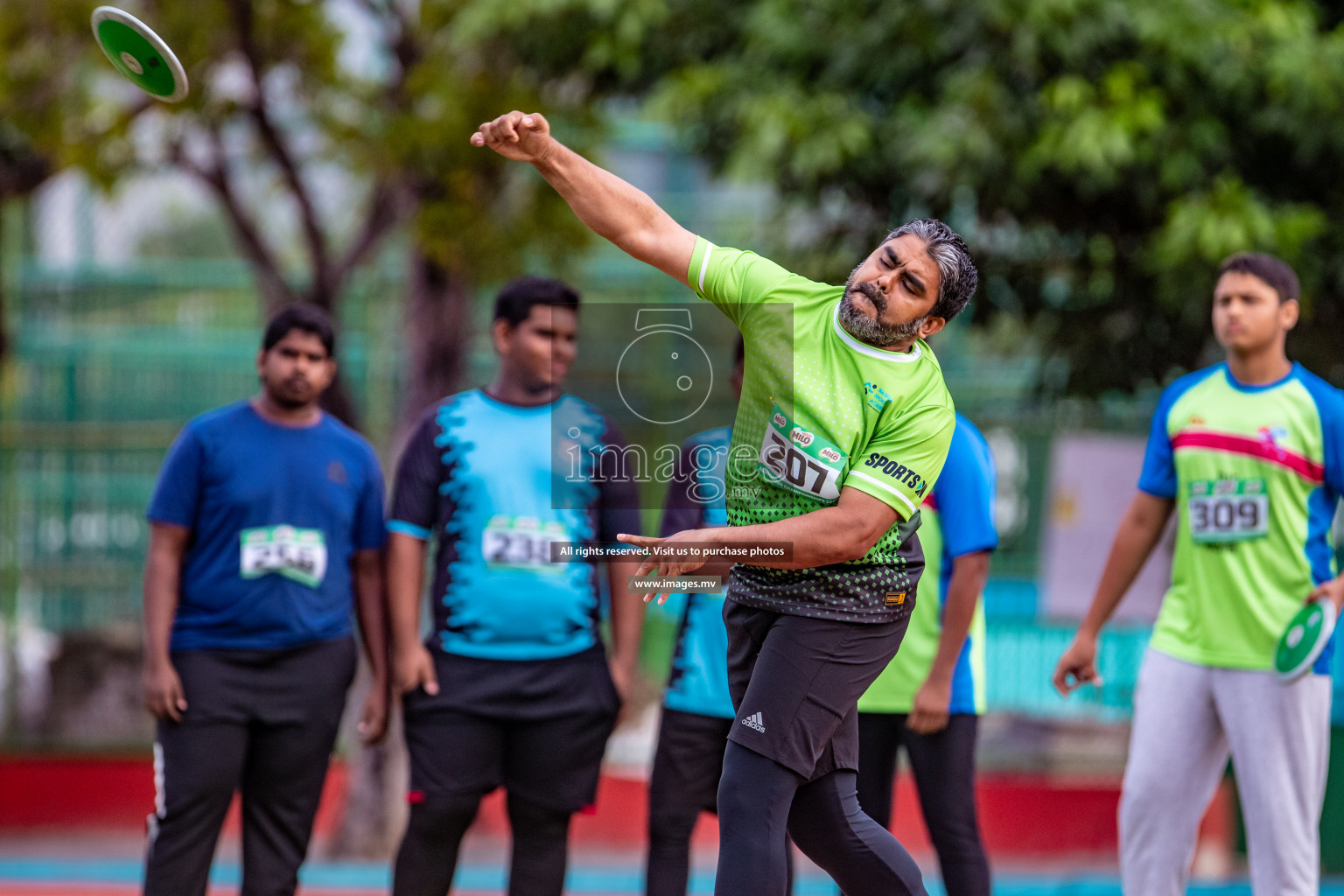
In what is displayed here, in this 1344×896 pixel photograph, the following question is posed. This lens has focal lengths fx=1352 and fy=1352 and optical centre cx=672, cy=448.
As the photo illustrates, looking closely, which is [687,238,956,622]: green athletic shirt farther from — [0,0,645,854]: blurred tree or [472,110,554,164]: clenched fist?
[0,0,645,854]: blurred tree

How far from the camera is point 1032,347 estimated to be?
741cm

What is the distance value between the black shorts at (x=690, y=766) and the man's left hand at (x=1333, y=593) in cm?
167

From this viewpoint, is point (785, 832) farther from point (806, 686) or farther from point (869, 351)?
point (869, 351)

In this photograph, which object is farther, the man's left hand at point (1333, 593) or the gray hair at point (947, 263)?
the man's left hand at point (1333, 593)

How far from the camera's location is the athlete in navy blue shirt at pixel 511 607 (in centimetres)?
379

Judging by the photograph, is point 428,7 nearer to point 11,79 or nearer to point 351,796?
point 11,79

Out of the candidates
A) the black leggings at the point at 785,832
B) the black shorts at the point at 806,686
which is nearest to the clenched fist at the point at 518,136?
the black shorts at the point at 806,686

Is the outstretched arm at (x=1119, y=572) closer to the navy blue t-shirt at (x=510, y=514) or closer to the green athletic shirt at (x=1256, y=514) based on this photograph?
the green athletic shirt at (x=1256, y=514)

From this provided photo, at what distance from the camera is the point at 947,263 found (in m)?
2.75

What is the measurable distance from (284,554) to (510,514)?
0.68 m

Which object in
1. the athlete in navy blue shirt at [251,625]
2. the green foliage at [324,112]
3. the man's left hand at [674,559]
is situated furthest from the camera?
the green foliage at [324,112]

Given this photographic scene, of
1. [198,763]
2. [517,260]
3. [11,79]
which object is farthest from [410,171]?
[198,763]

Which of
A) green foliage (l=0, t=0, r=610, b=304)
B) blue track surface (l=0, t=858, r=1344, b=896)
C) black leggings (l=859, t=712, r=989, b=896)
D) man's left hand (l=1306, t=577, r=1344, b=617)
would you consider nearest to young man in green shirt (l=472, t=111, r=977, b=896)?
black leggings (l=859, t=712, r=989, b=896)

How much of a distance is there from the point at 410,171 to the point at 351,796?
302 centimetres
